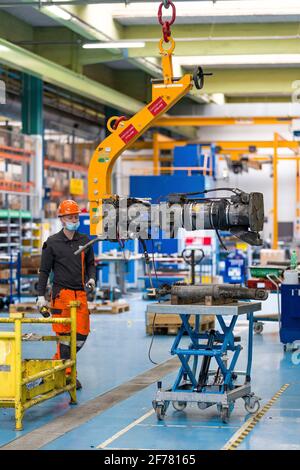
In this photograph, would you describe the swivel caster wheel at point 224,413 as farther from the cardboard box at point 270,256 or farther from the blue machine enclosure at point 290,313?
the cardboard box at point 270,256

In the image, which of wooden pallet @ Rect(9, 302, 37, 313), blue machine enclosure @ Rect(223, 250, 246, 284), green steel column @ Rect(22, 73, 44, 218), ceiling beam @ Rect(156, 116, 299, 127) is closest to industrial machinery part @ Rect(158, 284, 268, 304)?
wooden pallet @ Rect(9, 302, 37, 313)

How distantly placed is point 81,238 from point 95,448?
120 inches

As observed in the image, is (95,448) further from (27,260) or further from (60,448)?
(27,260)

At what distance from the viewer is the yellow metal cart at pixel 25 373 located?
6.73m

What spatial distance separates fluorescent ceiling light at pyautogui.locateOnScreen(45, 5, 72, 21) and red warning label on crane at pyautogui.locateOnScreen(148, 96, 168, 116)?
519 centimetres

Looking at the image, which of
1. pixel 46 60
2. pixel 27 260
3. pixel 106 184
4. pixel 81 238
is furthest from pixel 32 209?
pixel 81 238

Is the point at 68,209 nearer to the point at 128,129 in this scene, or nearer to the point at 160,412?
the point at 128,129

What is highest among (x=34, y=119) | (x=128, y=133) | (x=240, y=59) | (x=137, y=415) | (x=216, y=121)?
(x=240, y=59)

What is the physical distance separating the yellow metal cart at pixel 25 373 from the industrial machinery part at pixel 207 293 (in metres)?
1.03

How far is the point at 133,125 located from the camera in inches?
395

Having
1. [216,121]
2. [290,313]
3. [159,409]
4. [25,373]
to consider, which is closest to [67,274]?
[25,373]

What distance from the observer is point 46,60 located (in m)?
17.4

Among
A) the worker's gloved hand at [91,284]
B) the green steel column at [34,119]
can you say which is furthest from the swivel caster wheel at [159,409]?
the green steel column at [34,119]

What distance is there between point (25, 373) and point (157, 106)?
3599 millimetres
